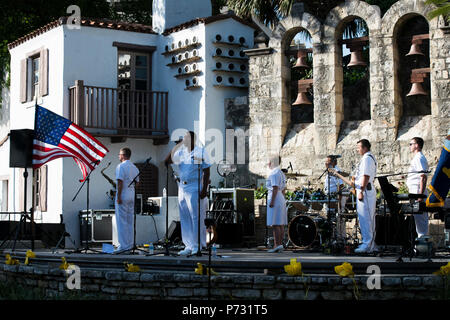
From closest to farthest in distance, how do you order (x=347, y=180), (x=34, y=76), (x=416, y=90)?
(x=347, y=180) → (x=416, y=90) → (x=34, y=76)

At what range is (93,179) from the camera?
21562 mm

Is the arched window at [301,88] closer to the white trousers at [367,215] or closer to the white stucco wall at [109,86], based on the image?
the white stucco wall at [109,86]

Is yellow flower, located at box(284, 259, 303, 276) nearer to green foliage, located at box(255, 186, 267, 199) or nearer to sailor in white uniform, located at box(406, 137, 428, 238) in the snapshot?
sailor in white uniform, located at box(406, 137, 428, 238)

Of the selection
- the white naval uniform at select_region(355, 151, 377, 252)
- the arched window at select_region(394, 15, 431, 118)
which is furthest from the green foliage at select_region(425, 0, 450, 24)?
the white naval uniform at select_region(355, 151, 377, 252)

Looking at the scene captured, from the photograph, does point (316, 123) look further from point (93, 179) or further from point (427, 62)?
point (93, 179)

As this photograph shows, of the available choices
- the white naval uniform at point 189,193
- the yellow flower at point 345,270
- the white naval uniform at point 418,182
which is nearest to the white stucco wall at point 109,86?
the white naval uniform at point 189,193

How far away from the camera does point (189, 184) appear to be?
42.9ft

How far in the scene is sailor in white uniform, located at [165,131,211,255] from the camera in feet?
42.6

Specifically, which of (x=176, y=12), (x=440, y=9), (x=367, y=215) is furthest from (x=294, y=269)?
(x=176, y=12)

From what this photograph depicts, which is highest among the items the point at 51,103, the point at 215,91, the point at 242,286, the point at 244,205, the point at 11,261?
the point at 215,91

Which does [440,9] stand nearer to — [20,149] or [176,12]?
[20,149]

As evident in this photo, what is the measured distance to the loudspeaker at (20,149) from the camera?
50.5 ft

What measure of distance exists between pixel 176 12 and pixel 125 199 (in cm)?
966
